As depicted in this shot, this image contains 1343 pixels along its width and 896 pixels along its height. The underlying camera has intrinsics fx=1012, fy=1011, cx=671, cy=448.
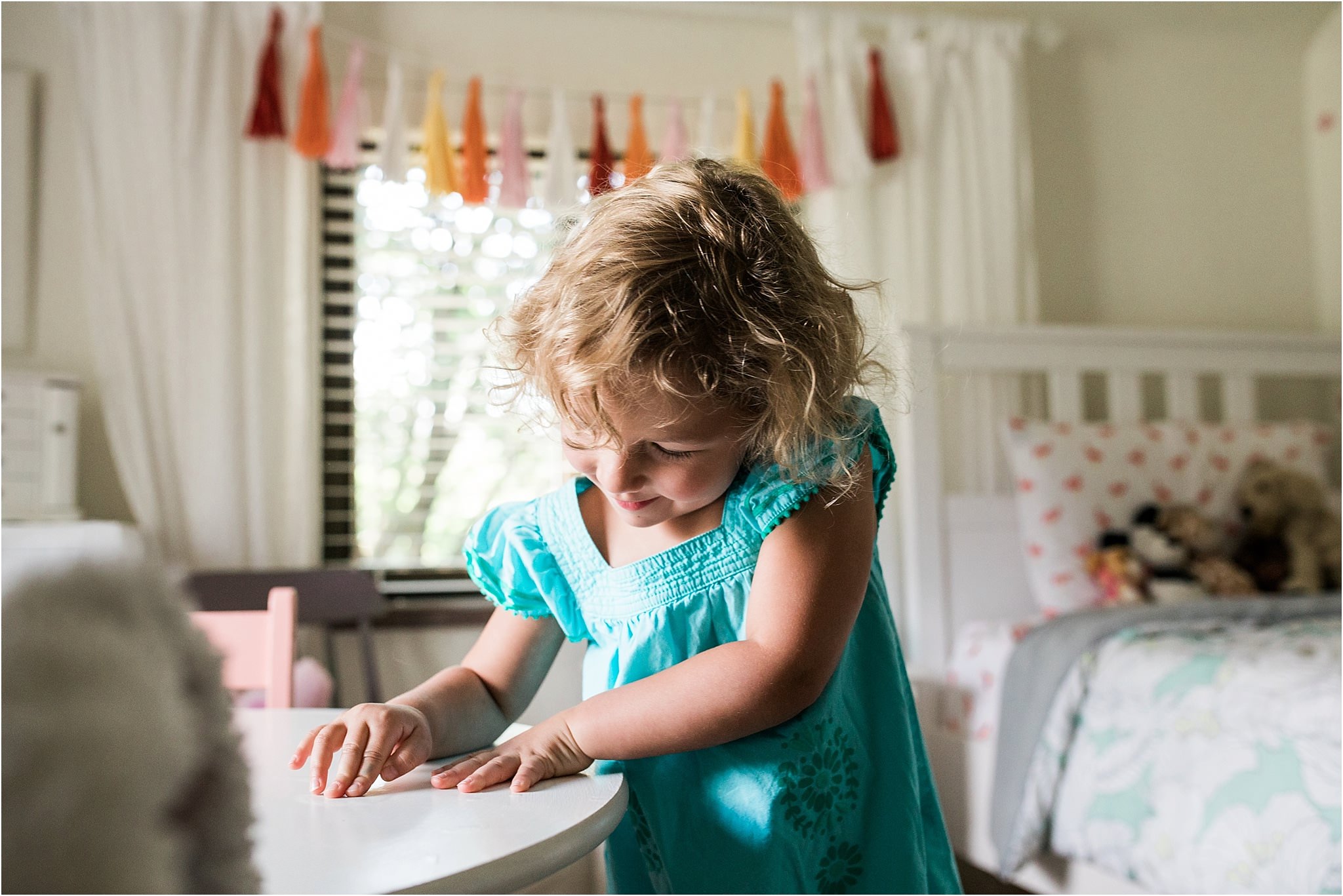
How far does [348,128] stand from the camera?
7.10ft

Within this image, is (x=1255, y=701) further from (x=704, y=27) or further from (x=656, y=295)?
(x=704, y=27)

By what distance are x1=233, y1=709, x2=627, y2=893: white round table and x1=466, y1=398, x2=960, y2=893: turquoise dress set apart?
100 millimetres

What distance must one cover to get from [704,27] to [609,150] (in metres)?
0.46

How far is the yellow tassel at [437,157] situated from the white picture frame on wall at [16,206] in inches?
31.9

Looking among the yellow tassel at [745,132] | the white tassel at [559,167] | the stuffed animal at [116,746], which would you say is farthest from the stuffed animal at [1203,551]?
the stuffed animal at [116,746]

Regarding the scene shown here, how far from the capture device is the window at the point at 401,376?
230cm

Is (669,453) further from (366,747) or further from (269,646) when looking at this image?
(269,646)

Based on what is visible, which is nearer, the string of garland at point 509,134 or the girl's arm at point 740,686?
the girl's arm at point 740,686

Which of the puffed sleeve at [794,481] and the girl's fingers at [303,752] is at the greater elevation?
the puffed sleeve at [794,481]

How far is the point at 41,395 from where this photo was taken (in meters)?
1.94

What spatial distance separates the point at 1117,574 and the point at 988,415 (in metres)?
0.50

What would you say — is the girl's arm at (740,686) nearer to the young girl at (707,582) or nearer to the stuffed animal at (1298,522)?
the young girl at (707,582)

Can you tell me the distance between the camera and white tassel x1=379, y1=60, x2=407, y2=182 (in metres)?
2.18

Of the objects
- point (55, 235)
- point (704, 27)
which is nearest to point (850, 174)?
point (704, 27)
